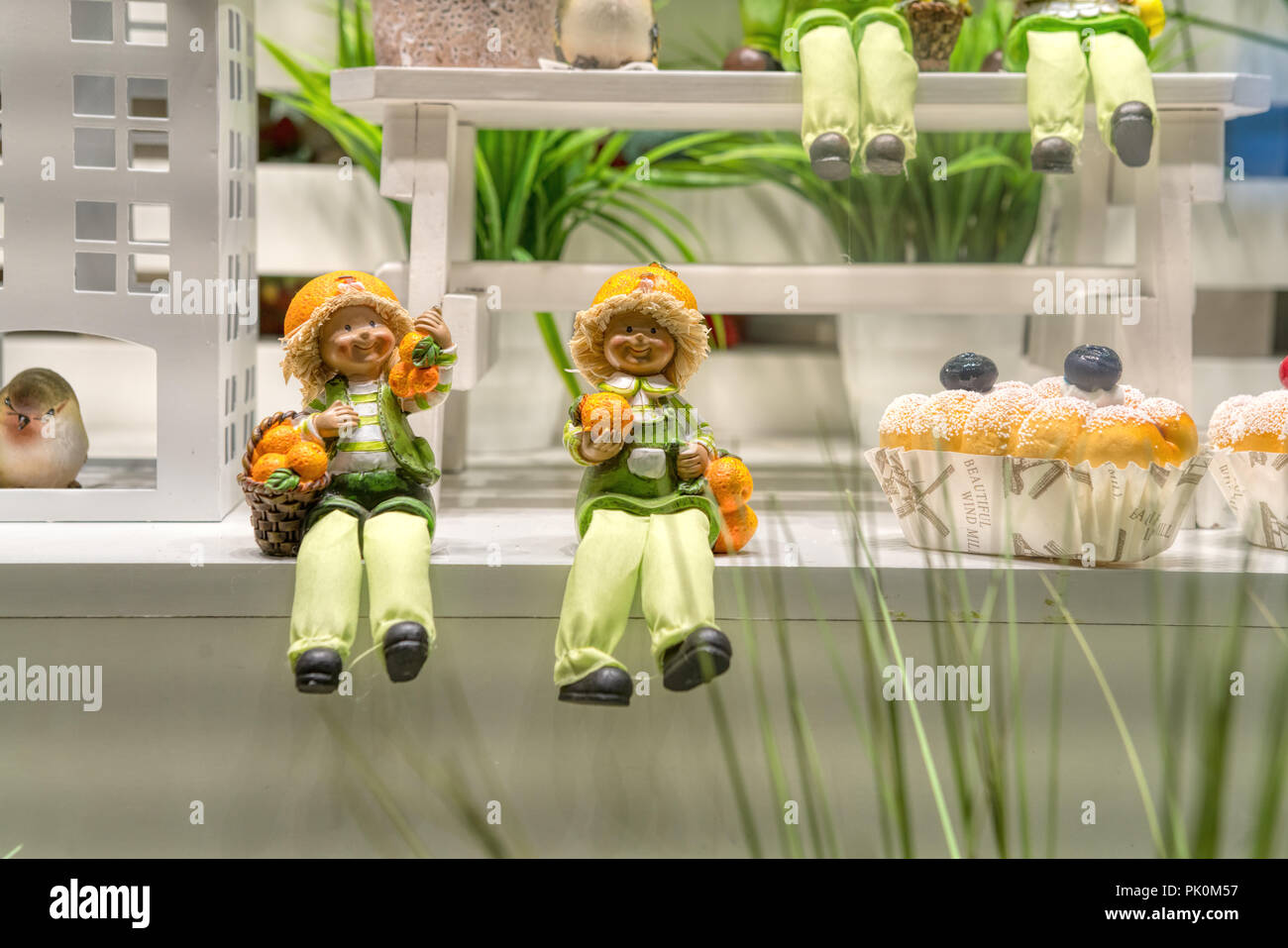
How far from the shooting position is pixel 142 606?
1136 mm

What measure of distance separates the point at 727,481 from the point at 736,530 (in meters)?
0.06

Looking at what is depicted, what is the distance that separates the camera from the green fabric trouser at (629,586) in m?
1.01

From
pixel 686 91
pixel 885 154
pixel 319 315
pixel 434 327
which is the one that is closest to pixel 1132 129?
pixel 885 154

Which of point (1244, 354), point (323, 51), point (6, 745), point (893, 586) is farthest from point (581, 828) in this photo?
point (1244, 354)

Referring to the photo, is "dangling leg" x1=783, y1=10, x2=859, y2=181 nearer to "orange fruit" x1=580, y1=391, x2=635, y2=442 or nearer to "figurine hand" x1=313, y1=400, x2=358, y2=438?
"orange fruit" x1=580, y1=391, x2=635, y2=442

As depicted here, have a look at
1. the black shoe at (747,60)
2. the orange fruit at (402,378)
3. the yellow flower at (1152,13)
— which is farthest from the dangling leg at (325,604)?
the yellow flower at (1152,13)

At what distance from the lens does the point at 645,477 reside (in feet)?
3.74

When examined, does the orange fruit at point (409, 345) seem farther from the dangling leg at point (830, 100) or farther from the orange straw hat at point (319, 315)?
the dangling leg at point (830, 100)

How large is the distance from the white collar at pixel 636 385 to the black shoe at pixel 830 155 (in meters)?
0.37

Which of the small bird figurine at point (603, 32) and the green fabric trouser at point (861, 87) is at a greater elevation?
the small bird figurine at point (603, 32)

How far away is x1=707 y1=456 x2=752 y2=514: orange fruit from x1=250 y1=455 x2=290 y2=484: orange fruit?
1.35 feet

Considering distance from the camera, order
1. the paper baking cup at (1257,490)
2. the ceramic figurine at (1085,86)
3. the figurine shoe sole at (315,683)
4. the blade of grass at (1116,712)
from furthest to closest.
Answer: the ceramic figurine at (1085,86) < the paper baking cup at (1257,490) < the blade of grass at (1116,712) < the figurine shoe sole at (315,683)

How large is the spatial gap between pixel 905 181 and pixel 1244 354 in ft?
3.11
